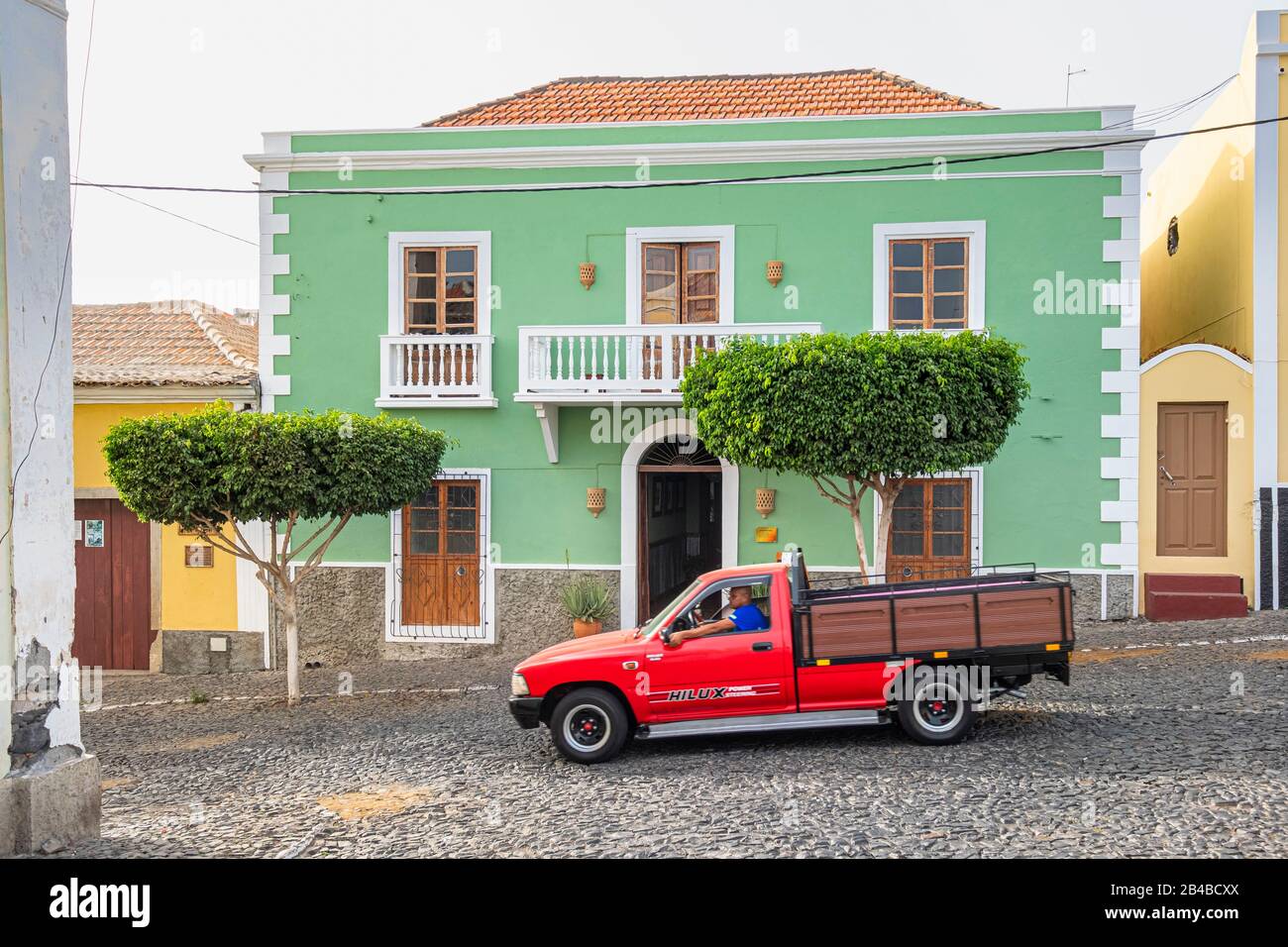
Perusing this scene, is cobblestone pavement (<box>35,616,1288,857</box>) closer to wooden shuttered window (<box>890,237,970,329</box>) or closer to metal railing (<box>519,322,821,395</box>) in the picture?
metal railing (<box>519,322,821,395</box>)

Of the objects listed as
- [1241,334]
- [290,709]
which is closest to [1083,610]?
[1241,334]

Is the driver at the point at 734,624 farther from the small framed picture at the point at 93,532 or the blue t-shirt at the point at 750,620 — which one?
the small framed picture at the point at 93,532

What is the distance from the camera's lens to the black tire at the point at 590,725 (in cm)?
784

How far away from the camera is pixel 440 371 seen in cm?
1352

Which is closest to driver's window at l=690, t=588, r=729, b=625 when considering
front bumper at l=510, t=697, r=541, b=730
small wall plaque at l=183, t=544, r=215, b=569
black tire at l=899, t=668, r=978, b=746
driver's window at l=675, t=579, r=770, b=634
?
driver's window at l=675, t=579, r=770, b=634

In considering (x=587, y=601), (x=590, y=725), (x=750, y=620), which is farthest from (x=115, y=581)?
(x=750, y=620)

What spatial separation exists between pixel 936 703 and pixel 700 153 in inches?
326

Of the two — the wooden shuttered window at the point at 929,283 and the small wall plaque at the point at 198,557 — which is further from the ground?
the wooden shuttered window at the point at 929,283

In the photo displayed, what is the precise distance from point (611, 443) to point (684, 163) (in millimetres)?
3959

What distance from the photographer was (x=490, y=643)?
13.4 metres

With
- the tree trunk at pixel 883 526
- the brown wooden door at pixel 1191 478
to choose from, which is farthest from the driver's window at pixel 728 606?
the brown wooden door at pixel 1191 478

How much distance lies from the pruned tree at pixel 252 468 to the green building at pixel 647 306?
2.74 m

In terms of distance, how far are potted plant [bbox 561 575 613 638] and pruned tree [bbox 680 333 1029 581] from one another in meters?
3.58

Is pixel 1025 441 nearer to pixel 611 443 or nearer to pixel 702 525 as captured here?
pixel 611 443
